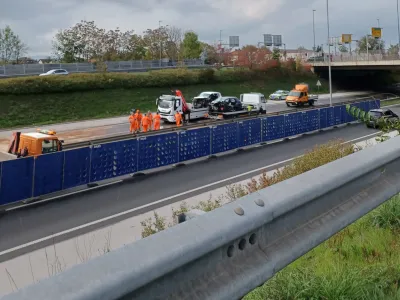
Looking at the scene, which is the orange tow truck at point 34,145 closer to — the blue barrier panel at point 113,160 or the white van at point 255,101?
the blue barrier panel at point 113,160

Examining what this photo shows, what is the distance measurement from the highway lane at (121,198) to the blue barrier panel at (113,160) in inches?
24.8

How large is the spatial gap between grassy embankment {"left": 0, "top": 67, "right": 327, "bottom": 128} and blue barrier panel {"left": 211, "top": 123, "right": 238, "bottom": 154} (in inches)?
810

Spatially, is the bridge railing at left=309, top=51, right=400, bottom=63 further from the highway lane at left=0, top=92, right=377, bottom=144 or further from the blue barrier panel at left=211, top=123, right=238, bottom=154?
the blue barrier panel at left=211, top=123, right=238, bottom=154

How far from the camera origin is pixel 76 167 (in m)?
15.6

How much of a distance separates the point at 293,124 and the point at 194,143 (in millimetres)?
9168

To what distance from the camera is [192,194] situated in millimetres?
14766

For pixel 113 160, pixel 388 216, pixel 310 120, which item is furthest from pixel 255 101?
pixel 388 216

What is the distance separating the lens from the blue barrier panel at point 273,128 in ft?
81.3

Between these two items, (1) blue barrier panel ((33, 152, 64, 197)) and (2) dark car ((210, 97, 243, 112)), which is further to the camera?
(2) dark car ((210, 97, 243, 112))

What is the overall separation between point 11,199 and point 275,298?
1237cm

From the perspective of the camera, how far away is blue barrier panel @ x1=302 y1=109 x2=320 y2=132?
28.3 m

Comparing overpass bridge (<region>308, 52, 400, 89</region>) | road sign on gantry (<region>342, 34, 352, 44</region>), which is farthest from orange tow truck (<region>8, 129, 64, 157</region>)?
road sign on gantry (<region>342, 34, 352, 44</region>)

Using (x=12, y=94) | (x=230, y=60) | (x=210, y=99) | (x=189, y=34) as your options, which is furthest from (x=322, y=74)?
(x=12, y=94)

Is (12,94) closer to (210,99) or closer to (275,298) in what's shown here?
(210,99)
